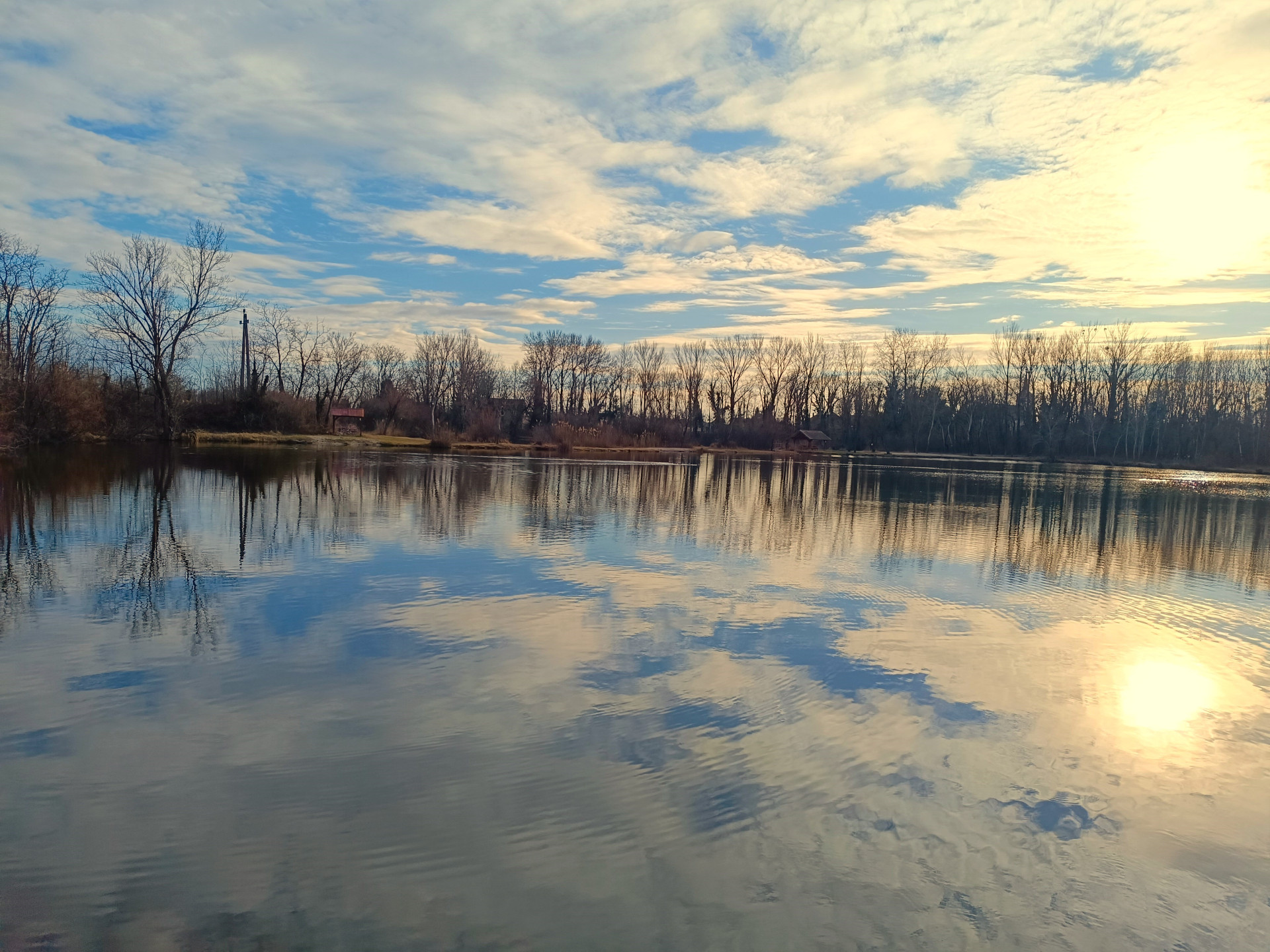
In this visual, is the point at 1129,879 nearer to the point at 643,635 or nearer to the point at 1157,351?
the point at 643,635

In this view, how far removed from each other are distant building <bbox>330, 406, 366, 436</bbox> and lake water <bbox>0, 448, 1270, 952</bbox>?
1940 inches

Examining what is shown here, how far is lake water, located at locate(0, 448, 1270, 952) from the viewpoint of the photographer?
12.3 ft

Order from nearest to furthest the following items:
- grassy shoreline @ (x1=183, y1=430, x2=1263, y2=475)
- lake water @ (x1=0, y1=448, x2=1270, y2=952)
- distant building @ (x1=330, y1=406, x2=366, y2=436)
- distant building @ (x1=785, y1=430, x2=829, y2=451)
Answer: lake water @ (x1=0, y1=448, x2=1270, y2=952) < grassy shoreline @ (x1=183, y1=430, x2=1263, y2=475) < distant building @ (x1=330, y1=406, x2=366, y2=436) < distant building @ (x1=785, y1=430, x2=829, y2=451)

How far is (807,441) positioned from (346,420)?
46.1 metres

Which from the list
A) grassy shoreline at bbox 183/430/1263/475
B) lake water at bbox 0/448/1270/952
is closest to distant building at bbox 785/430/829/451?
grassy shoreline at bbox 183/430/1263/475

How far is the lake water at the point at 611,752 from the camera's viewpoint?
12.3 feet

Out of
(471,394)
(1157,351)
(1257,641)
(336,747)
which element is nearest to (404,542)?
(336,747)

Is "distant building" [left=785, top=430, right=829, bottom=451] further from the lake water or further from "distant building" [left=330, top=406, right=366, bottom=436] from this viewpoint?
the lake water

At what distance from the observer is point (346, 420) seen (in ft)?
203

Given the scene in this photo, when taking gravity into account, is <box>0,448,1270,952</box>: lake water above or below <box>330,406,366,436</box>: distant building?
below

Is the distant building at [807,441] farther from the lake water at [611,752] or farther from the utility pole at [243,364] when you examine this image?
the lake water at [611,752]

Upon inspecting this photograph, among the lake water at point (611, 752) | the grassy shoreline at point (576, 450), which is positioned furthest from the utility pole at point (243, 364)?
the lake water at point (611, 752)

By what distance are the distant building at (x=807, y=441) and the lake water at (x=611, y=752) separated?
71.0 m

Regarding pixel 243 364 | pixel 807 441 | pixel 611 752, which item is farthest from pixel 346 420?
pixel 611 752
